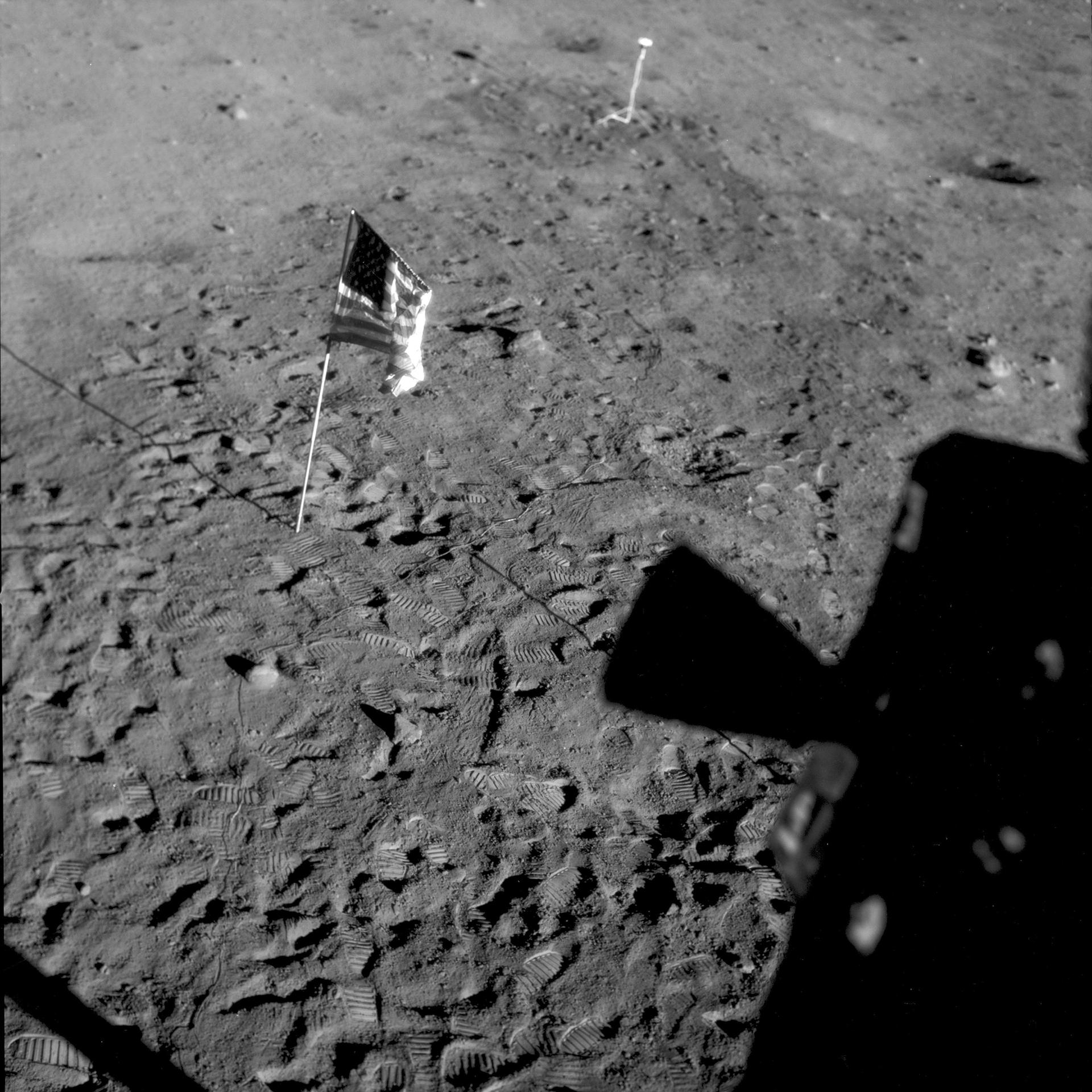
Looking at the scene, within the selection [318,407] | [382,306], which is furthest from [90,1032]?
[382,306]

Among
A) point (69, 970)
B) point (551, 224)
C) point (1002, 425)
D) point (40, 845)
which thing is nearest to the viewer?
point (69, 970)

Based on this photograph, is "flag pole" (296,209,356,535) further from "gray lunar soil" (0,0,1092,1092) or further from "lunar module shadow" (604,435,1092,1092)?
"lunar module shadow" (604,435,1092,1092)

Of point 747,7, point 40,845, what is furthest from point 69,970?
point 747,7

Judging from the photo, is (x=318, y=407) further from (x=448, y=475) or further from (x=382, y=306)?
(x=448, y=475)

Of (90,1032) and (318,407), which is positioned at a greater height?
(318,407)

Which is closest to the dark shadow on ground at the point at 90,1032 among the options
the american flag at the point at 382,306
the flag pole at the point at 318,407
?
the flag pole at the point at 318,407

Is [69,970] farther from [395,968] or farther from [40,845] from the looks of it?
[395,968]
